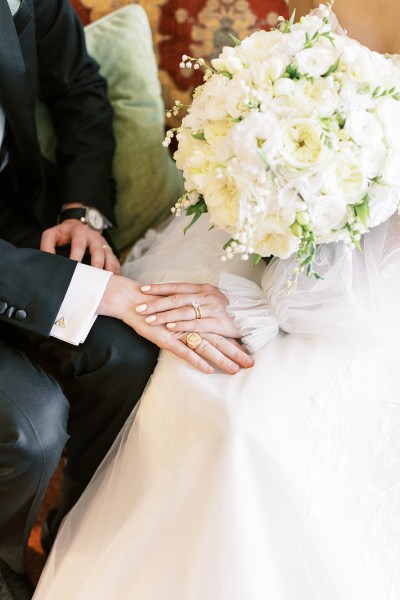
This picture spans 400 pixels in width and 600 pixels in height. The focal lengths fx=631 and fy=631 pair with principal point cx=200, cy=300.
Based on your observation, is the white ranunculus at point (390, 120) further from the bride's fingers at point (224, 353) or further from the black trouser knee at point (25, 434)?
the black trouser knee at point (25, 434)

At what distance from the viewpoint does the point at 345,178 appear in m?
0.87

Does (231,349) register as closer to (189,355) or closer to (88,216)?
(189,355)

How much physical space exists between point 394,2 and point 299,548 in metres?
0.99

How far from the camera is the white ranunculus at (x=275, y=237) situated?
89 centimetres

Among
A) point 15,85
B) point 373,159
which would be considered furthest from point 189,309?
point 15,85

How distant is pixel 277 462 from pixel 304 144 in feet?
1.55

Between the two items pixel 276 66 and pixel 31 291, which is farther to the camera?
pixel 31 291

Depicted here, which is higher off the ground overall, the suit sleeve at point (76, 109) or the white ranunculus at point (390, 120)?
the white ranunculus at point (390, 120)

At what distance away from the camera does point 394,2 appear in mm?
1191

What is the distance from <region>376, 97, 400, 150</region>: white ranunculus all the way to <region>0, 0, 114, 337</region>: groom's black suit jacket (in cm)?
77

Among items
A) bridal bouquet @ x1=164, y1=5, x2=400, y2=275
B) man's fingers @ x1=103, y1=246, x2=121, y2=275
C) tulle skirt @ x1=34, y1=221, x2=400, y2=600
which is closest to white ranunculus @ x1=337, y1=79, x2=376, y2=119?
bridal bouquet @ x1=164, y1=5, x2=400, y2=275

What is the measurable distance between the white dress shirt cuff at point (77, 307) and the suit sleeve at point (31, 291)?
0.02 meters

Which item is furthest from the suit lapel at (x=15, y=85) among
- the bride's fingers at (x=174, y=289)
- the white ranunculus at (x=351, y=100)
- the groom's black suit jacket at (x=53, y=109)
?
the white ranunculus at (x=351, y=100)

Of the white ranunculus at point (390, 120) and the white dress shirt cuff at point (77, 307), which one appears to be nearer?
the white ranunculus at point (390, 120)
